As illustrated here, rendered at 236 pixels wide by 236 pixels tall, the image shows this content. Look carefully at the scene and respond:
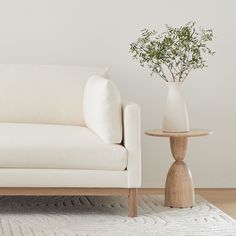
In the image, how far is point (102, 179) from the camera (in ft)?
12.5

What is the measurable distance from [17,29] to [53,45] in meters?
0.28

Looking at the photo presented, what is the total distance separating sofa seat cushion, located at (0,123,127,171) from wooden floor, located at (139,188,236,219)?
84cm

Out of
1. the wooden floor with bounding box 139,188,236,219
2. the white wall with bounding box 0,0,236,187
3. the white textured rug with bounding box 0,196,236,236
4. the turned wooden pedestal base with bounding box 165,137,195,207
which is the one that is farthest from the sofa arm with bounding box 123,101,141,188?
the white wall with bounding box 0,0,236,187

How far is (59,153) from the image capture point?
3.78 meters

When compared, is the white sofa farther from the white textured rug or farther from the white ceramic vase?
the white ceramic vase

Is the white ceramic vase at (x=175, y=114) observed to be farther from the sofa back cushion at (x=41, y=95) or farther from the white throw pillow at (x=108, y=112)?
the sofa back cushion at (x=41, y=95)

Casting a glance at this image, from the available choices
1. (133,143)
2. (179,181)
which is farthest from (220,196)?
(133,143)

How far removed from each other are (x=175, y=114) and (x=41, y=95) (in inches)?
36.2

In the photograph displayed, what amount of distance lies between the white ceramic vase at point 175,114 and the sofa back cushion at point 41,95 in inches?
24.2

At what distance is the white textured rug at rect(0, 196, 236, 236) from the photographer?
3.53 m

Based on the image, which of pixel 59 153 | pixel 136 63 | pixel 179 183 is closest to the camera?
pixel 59 153

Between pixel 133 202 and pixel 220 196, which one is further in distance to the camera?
pixel 220 196

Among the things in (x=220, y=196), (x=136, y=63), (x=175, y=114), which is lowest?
(x=220, y=196)

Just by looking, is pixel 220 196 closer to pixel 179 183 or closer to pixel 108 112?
pixel 179 183
